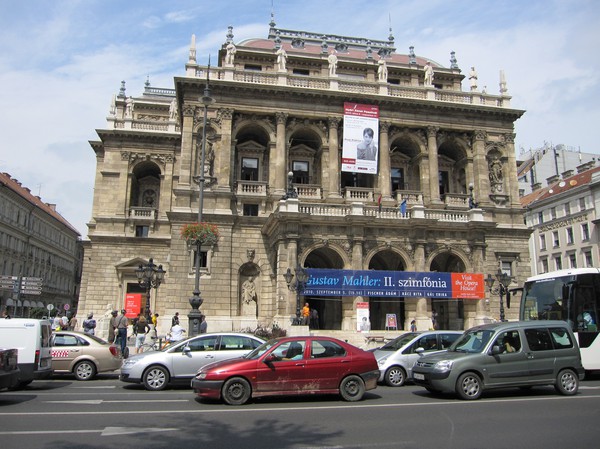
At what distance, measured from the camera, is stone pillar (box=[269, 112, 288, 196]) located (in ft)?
111

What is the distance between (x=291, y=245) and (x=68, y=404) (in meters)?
18.3

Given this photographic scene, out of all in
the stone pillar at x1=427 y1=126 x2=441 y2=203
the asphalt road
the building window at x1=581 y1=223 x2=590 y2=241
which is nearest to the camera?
the asphalt road

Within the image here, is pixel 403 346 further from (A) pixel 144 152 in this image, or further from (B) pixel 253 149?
(A) pixel 144 152

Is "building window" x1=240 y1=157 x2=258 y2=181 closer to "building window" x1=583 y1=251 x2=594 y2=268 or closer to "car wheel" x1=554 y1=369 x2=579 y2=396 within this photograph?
"car wheel" x1=554 y1=369 x2=579 y2=396

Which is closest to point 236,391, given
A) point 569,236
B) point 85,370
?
point 85,370

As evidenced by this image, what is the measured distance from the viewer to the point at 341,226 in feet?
96.7

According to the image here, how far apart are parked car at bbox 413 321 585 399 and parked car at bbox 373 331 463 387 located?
1849 mm

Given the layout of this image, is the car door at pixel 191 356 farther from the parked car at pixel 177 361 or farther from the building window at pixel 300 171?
the building window at pixel 300 171

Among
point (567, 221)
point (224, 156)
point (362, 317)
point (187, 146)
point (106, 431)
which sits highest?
point (187, 146)

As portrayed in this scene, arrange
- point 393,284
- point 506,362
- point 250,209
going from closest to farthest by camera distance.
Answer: point 506,362 < point 393,284 < point 250,209

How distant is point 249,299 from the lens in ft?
104

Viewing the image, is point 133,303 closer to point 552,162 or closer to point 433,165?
point 433,165

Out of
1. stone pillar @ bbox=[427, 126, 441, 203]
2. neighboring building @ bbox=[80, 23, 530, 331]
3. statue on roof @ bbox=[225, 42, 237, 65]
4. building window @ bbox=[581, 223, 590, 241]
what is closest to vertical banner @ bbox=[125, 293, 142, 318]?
neighboring building @ bbox=[80, 23, 530, 331]

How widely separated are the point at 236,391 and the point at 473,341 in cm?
596
